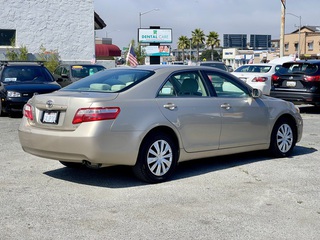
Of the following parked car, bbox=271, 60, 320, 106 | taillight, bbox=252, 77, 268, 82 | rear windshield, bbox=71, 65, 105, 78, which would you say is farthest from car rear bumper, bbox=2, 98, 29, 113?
taillight, bbox=252, 77, 268, 82

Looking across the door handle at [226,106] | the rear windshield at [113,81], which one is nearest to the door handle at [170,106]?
the rear windshield at [113,81]

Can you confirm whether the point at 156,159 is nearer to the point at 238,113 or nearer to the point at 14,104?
the point at 238,113

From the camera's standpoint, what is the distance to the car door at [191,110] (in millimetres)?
6801

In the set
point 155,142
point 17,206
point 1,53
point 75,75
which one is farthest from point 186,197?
point 1,53

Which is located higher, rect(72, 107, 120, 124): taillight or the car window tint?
the car window tint

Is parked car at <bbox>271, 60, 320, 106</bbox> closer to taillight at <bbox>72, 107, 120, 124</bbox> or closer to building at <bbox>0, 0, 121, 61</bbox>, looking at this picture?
taillight at <bbox>72, 107, 120, 124</bbox>

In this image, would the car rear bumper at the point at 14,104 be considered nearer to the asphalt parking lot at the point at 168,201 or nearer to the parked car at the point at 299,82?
the asphalt parking lot at the point at 168,201

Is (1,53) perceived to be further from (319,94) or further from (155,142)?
(155,142)

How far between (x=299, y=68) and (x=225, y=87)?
333 inches

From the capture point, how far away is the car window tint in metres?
7.08

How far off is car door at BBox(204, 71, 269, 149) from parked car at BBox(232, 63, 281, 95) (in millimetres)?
11753

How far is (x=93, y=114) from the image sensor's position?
6.12 meters

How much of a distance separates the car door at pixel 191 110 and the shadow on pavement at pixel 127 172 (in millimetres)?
450

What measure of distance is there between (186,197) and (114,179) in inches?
49.3
